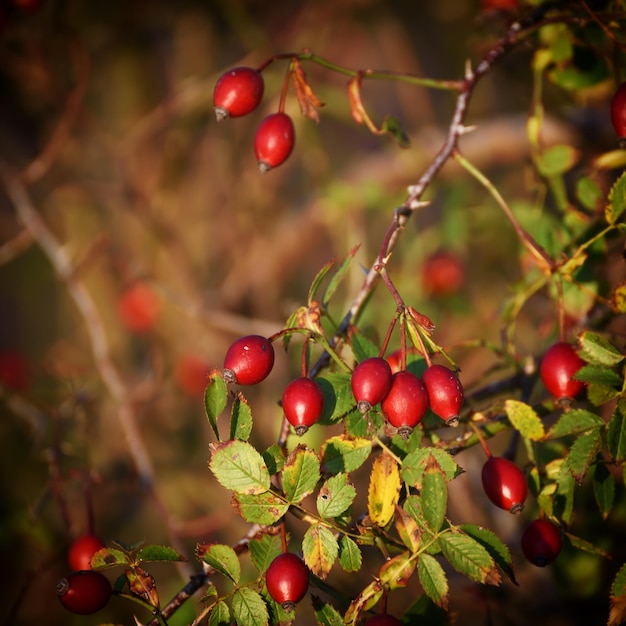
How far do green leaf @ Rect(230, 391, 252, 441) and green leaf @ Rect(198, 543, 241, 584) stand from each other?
0.13 metres

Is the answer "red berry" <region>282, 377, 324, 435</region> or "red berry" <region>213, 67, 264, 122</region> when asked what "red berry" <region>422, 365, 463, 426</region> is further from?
"red berry" <region>213, 67, 264, 122</region>

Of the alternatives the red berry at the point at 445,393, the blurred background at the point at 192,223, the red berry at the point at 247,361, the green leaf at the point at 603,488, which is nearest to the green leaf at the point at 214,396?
the red berry at the point at 247,361

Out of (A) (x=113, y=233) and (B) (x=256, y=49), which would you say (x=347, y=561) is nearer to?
(B) (x=256, y=49)

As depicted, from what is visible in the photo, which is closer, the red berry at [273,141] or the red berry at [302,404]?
the red berry at [302,404]

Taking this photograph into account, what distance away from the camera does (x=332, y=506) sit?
25.4 inches

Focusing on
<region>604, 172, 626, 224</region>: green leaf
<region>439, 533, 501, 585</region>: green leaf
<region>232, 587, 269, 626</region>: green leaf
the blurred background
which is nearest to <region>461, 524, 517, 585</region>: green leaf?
<region>439, 533, 501, 585</region>: green leaf

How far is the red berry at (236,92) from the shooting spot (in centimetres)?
81

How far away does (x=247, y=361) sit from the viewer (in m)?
0.70

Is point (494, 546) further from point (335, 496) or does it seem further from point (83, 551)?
point (83, 551)

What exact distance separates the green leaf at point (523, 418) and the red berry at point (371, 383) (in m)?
0.20

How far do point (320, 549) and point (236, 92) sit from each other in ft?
1.93

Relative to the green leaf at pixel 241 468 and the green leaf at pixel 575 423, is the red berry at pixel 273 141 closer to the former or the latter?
the green leaf at pixel 241 468

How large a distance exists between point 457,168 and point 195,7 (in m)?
1.33

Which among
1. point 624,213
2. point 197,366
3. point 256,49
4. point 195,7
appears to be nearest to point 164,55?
point 195,7
